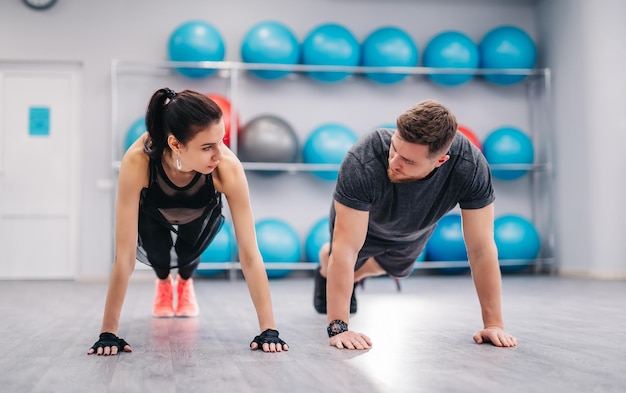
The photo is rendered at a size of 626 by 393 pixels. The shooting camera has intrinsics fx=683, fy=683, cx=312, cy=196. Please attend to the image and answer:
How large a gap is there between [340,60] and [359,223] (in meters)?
4.11

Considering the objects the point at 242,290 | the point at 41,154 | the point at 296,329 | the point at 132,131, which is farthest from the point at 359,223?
the point at 41,154

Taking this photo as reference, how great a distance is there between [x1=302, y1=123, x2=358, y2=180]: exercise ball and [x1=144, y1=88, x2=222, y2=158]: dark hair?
12.5 feet

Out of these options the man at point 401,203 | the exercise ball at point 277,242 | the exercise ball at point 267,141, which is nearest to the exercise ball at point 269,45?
the exercise ball at point 267,141

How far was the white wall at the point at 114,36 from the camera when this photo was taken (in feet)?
20.8

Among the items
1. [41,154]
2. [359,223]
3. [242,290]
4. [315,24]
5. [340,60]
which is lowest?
[242,290]

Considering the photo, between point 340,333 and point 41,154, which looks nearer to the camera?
point 340,333

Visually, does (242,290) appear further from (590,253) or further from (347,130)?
(590,253)

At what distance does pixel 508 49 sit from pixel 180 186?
4.83m

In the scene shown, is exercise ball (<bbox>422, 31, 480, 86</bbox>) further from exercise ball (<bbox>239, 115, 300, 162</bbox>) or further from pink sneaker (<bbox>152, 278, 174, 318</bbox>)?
pink sneaker (<bbox>152, 278, 174, 318</bbox>)

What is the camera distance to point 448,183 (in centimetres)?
240

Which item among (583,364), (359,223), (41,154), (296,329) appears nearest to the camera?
(583,364)

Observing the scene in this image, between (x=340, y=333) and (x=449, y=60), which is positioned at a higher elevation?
(x=449, y=60)

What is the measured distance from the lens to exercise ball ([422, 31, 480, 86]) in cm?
642

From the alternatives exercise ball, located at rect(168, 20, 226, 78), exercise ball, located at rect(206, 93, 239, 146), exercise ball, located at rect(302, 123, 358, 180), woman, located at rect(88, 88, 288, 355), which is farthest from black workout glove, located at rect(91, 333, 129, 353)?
exercise ball, located at rect(168, 20, 226, 78)
